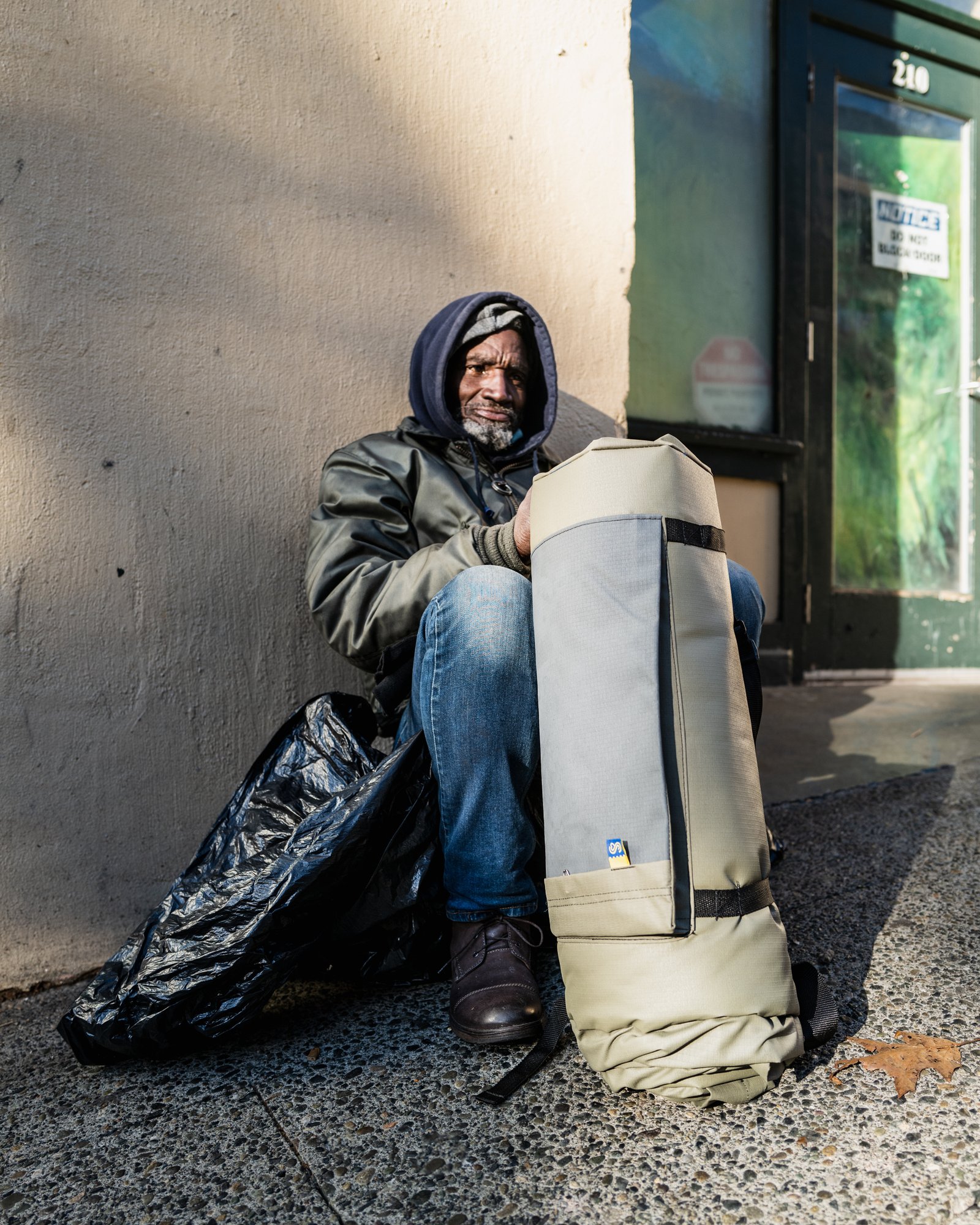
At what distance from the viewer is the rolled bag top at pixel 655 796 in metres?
1.09

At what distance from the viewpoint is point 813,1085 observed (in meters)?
1.14

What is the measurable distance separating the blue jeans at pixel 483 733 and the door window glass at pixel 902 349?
3.13 metres

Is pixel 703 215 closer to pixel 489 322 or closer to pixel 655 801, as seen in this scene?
pixel 489 322

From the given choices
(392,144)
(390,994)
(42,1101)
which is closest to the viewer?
(42,1101)

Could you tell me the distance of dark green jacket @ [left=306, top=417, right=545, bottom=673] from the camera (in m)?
1.51

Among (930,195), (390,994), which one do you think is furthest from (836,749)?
(930,195)

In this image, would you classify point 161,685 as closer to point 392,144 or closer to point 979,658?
A: point 392,144

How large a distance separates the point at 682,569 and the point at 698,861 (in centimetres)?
37

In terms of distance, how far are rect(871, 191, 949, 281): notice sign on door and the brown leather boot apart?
390 centimetres

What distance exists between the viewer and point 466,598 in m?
1.39

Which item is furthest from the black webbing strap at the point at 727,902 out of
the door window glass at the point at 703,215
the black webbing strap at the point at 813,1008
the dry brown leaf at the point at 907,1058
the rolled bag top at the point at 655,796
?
the door window glass at the point at 703,215

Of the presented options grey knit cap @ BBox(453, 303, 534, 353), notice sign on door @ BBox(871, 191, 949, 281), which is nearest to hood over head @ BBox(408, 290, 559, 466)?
grey knit cap @ BBox(453, 303, 534, 353)

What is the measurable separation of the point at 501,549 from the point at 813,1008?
794 mm

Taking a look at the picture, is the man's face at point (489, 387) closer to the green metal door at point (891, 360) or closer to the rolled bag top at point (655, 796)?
the rolled bag top at point (655, 796)
